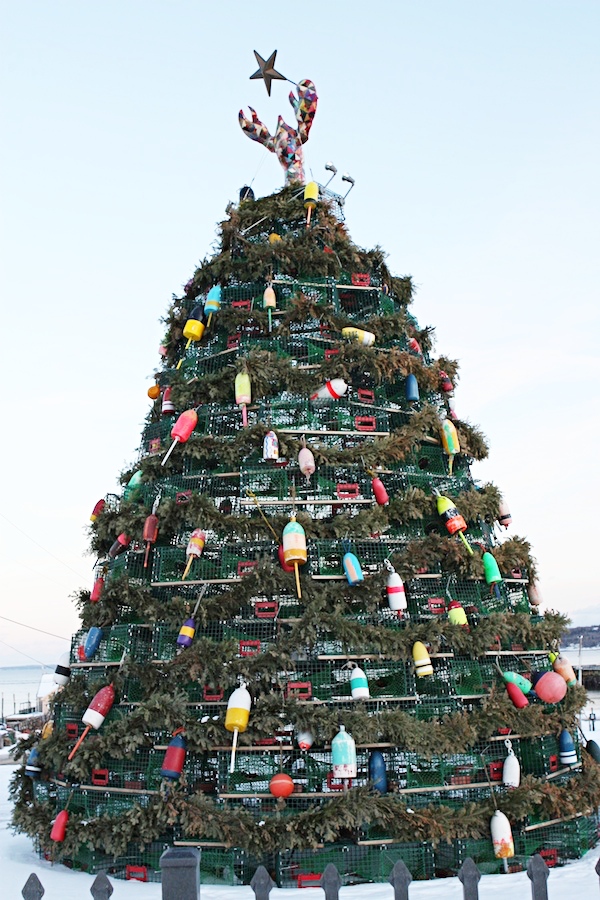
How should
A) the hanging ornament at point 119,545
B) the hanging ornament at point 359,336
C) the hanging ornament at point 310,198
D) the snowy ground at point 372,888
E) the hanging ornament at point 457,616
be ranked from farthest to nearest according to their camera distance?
the hanging ornament at point 310,198, the hanging ornament at point 359,336, the hanging ornament at point 119,545, the hanging ornament at point 457,616, the snowy ground at point 372,888

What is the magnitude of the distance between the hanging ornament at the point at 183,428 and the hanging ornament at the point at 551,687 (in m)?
5.50

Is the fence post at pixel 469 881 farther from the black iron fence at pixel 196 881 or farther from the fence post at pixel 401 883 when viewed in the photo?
the fence post at pixel 401 883

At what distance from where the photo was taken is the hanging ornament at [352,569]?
9.05 metres

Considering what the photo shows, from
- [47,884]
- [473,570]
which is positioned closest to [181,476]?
[473,570]

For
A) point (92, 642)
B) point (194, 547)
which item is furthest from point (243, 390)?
point (92, 642)

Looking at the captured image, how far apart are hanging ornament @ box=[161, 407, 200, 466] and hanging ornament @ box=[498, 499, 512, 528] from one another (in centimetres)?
449

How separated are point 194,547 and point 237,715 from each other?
7.08ft

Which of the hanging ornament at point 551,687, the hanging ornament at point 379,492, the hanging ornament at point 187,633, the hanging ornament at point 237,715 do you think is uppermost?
the hanging ornament at point 379,492

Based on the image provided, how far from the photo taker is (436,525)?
1064 centimetres

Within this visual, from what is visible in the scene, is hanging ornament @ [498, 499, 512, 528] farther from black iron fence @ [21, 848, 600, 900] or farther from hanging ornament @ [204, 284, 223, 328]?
black iron fence @ [21, 848, 600, 900]

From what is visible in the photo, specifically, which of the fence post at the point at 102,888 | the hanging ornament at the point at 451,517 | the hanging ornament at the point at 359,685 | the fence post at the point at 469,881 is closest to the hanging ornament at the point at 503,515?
the hanging ornament at the point at 451,517

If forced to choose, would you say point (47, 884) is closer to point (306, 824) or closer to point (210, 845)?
point (210, 845)

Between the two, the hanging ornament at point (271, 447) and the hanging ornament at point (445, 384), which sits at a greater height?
the hanging ornament at point (445, 384)

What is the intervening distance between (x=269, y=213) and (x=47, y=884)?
9.51 metres
